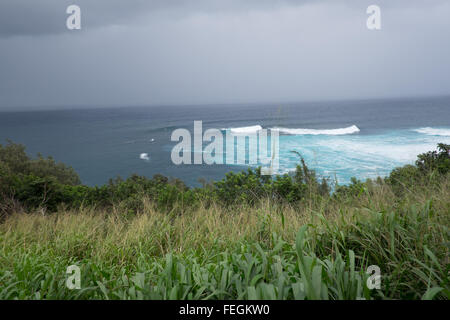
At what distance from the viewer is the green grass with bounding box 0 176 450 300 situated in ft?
6.02

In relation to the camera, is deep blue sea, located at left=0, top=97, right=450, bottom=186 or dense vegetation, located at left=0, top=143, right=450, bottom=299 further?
deep blue sea, located at left=0, top=97, right=450, bottom=186

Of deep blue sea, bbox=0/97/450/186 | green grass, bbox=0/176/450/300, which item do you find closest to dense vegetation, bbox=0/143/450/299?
green grass, bbox=0/176/450/300

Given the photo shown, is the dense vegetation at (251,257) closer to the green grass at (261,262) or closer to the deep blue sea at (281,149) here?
the green grass at (261,262)

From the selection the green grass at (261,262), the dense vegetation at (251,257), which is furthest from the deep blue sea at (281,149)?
the green grass at (261,262)

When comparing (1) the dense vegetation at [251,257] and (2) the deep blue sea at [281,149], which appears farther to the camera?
(2) the deep blue sea at [281,149]

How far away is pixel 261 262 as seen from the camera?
223cm

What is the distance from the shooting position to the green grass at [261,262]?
1834mm

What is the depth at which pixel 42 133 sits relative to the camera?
55.5m

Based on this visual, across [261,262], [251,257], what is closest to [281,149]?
[261,262]

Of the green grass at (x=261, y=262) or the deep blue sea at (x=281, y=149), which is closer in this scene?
the green grass at (x=261, y=262)

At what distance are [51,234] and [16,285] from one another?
1.75 metres

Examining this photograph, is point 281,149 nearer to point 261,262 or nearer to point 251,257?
point 261,262

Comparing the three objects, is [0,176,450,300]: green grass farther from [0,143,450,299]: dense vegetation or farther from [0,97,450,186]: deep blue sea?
[0,97,450,186]: deep blue sea
